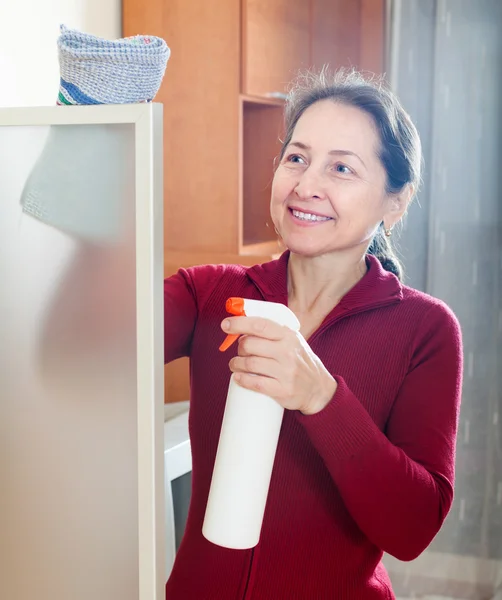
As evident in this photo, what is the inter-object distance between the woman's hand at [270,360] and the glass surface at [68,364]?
15 centimetres

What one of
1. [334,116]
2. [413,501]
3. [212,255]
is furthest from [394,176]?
[212,255]

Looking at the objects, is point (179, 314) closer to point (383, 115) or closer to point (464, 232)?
point (383, 115)

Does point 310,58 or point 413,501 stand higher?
point 310,58

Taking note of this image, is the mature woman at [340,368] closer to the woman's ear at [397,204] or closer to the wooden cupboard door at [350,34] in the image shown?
the woman's ear at [397,204]

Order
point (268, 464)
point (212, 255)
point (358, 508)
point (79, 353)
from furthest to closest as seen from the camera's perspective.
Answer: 1. point (212, 255)
2. point (358, 508)
3. point (268, 464)
4. point (79, 353)

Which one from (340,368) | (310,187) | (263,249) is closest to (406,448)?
(340,368)

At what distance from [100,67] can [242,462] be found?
37cm

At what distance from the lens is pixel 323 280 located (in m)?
1.12

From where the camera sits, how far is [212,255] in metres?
2.01

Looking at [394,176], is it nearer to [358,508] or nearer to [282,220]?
[282,220]

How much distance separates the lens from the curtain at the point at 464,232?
2.18 metres

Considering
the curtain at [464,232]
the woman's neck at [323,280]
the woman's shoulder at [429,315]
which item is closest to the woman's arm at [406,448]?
the woman's shoulder at [429,315]

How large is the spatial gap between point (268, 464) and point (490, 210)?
168 cm

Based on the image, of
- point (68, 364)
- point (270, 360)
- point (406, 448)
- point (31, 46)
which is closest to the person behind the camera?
point (68, 364)
